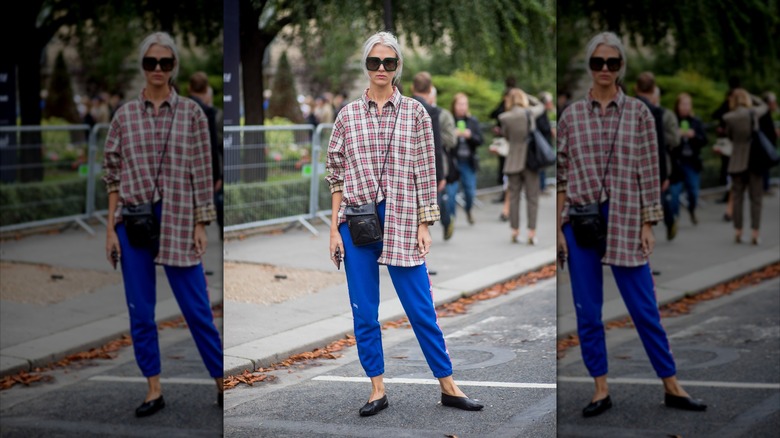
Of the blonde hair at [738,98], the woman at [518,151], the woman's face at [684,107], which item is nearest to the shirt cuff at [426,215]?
the woman's face at [684,107]

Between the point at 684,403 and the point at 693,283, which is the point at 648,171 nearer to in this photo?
the point at 693,283

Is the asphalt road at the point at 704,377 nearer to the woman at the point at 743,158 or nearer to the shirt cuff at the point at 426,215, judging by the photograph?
the woman at the point at 743,158

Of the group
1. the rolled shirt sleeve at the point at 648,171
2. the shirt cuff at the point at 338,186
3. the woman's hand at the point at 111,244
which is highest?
the rolled shirt sleeve at the point at 648,171

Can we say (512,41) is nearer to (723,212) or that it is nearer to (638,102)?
(723,212)

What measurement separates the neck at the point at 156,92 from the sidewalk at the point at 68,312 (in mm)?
489

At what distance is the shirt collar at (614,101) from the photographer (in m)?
3.03

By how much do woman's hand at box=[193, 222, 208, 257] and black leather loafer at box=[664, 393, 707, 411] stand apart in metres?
1.67

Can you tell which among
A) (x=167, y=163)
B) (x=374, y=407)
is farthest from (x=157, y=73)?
(x=374, y=407)

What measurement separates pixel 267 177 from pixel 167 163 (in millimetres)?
3945

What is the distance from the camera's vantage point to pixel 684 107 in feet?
11.4

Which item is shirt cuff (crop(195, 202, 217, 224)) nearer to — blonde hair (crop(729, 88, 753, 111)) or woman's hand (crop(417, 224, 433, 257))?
woman's hand (crop(417, 224, 433, 257))

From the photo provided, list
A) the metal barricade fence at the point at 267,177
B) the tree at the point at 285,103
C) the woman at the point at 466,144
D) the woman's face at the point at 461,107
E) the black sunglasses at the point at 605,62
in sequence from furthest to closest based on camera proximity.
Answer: the tree at the point at 285,103 < the woman at the point at 466,144 < the woman's face at the point at 461,107 < the metal barricade fence at the point at 267,177 < the black sunglasses at the point at 605,62

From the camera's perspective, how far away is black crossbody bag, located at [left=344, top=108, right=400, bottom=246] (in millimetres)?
4031

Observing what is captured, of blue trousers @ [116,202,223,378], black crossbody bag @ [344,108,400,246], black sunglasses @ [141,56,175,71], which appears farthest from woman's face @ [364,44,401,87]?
blue trousers @ [116,202,223,378]
